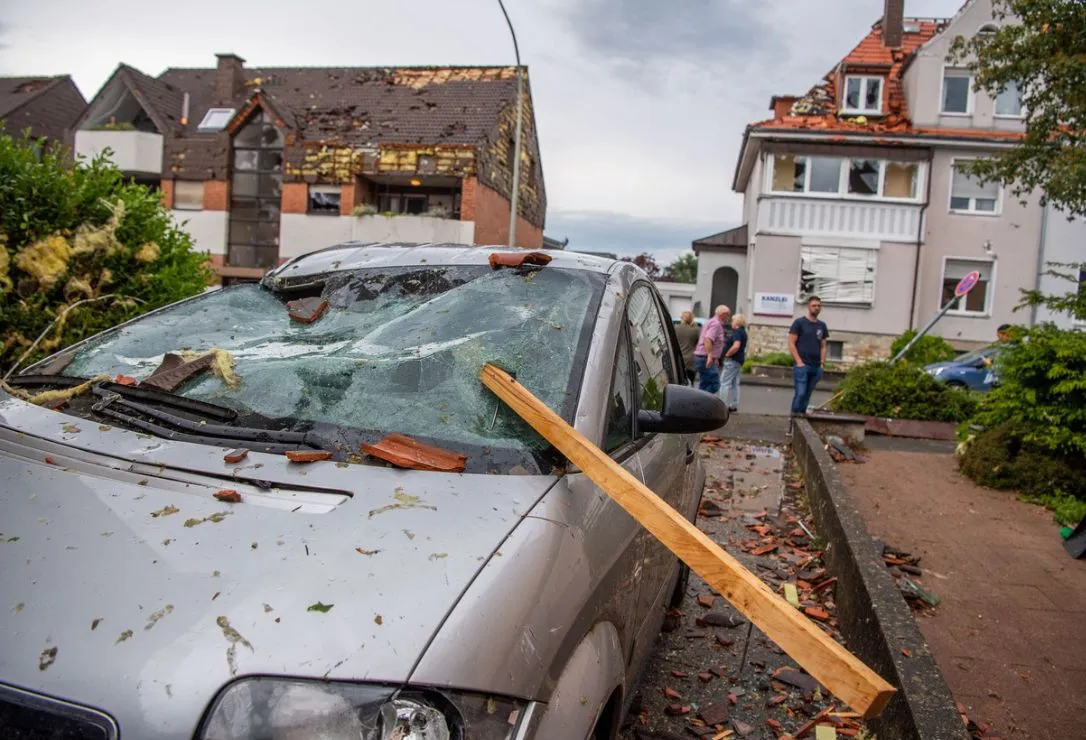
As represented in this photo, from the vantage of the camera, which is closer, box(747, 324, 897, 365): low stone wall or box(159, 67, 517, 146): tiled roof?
box(747, 324, 897, 365): low stone wall

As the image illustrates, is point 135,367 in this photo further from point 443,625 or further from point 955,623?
point 955,623

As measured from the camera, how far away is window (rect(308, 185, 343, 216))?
3028cm

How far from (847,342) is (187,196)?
27.3 metres

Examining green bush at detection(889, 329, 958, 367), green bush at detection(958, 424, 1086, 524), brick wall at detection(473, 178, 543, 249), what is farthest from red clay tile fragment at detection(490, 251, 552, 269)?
brick wall at detection(473, 178, 543, 249)

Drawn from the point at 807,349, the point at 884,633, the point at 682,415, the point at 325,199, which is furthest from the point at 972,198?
the point at 682,415

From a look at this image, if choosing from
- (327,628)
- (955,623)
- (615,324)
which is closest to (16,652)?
(327,628)

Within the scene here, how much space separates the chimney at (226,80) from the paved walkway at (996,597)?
34.4 metres

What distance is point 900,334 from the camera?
994 inches

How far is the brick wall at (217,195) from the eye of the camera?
32281mm

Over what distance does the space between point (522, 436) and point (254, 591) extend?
87cm

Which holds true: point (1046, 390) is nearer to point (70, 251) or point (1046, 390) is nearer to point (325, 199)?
point (70, 251)

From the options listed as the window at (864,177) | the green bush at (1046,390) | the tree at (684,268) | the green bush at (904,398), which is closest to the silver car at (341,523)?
the green bush at (1046,390)

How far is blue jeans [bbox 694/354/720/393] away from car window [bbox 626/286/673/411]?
8196 millimetres

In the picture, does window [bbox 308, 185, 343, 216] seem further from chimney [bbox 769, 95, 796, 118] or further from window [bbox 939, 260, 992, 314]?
window [bbox 939, 260, 992, 314]
